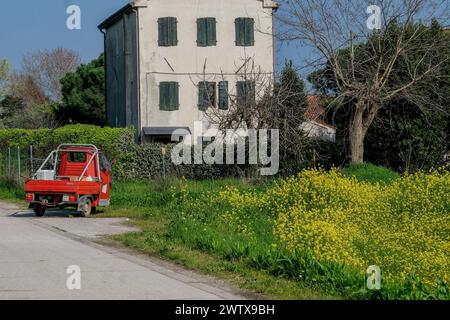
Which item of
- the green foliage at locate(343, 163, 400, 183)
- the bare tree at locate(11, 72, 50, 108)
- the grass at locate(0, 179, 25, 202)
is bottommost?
the grass at locate(0, 179, 25, 202)

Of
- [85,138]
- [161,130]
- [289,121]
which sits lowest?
[85,138]

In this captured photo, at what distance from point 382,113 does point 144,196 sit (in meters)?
14.4

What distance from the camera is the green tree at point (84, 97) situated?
71.1m

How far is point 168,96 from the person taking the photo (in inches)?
1998

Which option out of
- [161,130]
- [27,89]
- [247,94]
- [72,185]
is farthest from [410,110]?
[27,89]

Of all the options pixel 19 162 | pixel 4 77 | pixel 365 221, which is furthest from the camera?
pixel 4 77

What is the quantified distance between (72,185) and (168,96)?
26.1 m

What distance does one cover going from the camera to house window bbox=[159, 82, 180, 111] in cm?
5059

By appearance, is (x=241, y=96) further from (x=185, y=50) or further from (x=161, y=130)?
(x=185, y=50)

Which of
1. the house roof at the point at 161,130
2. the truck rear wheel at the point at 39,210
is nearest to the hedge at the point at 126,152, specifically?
the house roof at the point at 161,130

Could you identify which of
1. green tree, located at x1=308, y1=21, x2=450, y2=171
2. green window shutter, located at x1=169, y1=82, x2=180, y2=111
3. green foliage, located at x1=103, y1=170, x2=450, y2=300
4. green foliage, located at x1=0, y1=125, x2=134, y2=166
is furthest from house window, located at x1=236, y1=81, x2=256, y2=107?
green window shutter, located at x1=169, y1=82, x2=180, y2=111

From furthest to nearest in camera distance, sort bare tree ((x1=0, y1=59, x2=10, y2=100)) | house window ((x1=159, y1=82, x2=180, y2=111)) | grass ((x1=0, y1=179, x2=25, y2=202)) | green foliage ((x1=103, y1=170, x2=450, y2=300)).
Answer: bare tree ((x1=0, y1=59, x2=10, y2=100))
house window ((x1=159, y1=82, x2=180, y2=111))
grass ((x1=0, y1=179, x2=25, y2=202))
green foliage ((x1=103, y1=170, x2=450, y2=300))

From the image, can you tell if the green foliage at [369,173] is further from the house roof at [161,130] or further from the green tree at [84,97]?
the green tree at [84,97]

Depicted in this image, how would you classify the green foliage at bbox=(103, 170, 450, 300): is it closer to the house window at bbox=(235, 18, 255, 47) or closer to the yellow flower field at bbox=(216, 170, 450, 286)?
the yellow flower field at bbox=(216, 170, 450, 286)
